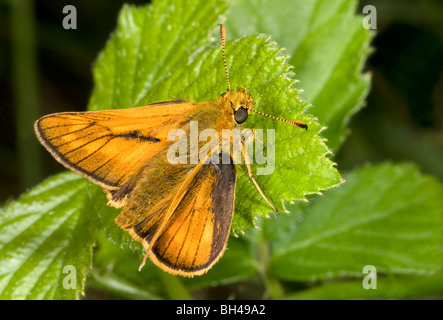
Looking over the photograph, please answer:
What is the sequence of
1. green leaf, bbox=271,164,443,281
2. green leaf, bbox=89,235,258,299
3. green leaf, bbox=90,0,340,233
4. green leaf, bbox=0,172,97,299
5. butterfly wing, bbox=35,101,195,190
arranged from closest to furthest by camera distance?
green leaf, bbox=90,0,340,233 → butterfly wing, bbox=35,101,195,190 → green leaf, bbox=0,172,97,299 → green leaf, bbox=89,235,258,299 → green leaf, bbox=271,164,443,281

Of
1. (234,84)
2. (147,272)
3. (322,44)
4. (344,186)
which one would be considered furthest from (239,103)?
(344,186)

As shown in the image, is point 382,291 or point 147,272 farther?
point 147,272

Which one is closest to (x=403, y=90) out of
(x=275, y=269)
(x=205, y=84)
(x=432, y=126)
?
(x=432, y=126)

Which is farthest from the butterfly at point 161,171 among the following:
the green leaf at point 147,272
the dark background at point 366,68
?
the dark background at point 366,68

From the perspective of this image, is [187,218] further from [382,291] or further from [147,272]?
[382,291]

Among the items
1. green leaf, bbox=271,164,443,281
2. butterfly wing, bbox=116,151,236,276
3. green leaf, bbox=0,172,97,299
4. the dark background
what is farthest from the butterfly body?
the dark background

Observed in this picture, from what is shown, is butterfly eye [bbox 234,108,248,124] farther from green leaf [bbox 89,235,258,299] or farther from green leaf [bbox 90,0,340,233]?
green leaf [bbox 89,235,258,299]

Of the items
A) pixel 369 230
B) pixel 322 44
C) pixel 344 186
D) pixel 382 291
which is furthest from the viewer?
pixel 344 186
